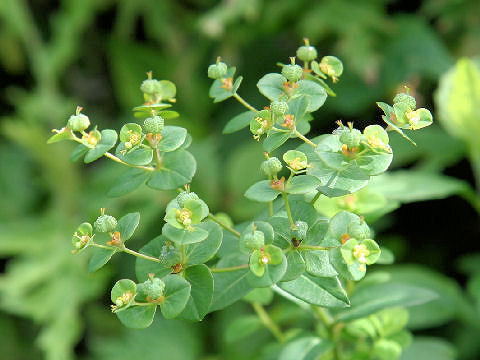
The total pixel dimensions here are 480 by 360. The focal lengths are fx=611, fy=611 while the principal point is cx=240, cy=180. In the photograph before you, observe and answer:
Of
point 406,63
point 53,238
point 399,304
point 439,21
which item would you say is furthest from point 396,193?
point 53,238

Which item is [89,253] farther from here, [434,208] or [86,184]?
[434,208]

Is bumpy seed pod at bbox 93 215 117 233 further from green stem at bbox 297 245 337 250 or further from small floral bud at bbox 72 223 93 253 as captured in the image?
green stem at bbox 297 245 337 250

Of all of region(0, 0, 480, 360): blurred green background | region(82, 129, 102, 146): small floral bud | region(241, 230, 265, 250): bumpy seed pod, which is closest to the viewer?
region(241, 230, 265, 250): bumpy seed pod

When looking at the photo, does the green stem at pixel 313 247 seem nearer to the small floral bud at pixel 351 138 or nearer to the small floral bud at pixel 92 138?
the small floral bud at pixel 351 138

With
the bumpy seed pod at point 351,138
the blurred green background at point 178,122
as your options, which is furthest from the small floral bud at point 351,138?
the blurred green background at point 178,122

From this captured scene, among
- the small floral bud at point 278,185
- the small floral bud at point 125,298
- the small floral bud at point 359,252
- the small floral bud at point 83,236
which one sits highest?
the small floral bud at point 278,185

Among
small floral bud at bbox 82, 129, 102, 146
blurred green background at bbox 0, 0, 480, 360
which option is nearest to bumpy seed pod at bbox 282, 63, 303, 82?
small floral bud at bbox 82, 129, 102, 146
